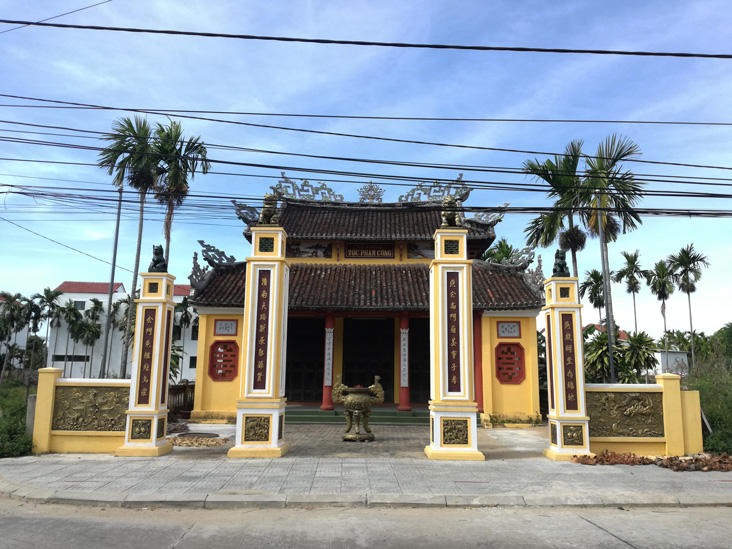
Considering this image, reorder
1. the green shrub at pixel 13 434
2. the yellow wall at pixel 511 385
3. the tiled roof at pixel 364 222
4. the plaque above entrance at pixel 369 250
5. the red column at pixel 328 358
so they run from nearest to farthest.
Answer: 1. the green shrub at pixel 13 434
2. the yellow wall at pixel 511 385
3. the red column at pixel 328 358
4. the tiled roof at pixel 364 222
5. the plaque above entrance at pixel 369 250

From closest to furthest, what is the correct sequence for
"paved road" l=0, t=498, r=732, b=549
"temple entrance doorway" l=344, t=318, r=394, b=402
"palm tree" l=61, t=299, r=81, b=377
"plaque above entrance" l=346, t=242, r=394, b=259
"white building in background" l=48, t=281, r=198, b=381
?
1. "paved road" l=0, t=498, r=732, b=549
2. "temple entrance doorway" l=344, t=318, r=394, b=402
3. "plaque above entrance" l=346, t=242, r=394, b=259
4. "white building in background" l=48, t=281, r=198, b=381
5. "palm tree" l=61, t=299, r=81, b=377

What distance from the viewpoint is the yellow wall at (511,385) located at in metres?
14.4

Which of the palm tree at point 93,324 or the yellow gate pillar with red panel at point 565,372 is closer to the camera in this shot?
the yellow gate pillar with red panel at point 565,372

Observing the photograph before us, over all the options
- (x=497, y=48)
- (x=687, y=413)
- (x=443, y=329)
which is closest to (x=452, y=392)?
(x=443, y=329)

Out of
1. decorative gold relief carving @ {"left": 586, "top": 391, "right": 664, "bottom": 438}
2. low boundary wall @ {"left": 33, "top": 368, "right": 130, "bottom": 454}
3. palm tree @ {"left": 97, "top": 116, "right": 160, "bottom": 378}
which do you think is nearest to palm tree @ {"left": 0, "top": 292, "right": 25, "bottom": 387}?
palm tree @ {"left": 97, "top": 116, "right": 160, "bottom": 378}

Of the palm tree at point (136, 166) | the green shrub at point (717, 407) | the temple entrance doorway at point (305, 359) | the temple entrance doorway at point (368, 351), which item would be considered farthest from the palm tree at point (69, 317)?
the green shrub at point (717, 407)

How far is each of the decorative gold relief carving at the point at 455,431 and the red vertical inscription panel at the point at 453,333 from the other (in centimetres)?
56

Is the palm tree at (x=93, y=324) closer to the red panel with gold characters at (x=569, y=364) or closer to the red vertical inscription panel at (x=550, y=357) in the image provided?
the red vertical inscription panel at (x=550, y=357)

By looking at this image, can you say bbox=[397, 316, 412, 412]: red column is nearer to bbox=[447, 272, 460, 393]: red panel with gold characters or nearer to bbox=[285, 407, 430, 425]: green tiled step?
bbox=[285, 407, 430, 425]: green tiled step

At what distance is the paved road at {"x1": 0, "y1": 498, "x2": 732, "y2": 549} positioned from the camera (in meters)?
4.77

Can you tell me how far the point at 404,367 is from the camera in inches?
595

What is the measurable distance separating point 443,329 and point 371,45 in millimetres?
5250

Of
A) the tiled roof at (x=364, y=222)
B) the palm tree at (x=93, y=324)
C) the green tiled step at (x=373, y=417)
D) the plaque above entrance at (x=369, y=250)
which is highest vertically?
the tiled roof at (x=364, y=222)

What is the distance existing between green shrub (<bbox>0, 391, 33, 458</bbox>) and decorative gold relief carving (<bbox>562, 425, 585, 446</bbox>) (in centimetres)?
993
